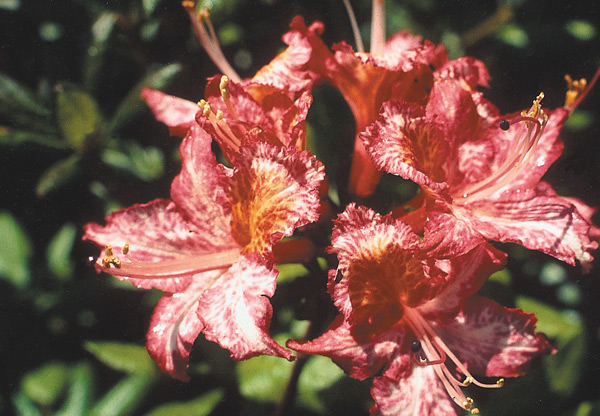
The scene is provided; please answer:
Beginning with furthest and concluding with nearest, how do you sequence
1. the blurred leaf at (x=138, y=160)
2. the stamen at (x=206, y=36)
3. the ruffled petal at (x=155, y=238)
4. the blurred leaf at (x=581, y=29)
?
the blurred leaf at (x=581, y=29), the blurred leaf at (x=138, y=160), the stamen at (x=206, y=36), the ruffled petal at (x=155, y=238)

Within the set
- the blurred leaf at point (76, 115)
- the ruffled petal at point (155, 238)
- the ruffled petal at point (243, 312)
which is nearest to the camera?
the ruffled petal at point (243, 312)

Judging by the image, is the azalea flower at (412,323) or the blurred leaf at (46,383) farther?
the blurred leaf at (46,383)

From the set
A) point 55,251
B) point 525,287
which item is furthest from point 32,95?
point 525,287

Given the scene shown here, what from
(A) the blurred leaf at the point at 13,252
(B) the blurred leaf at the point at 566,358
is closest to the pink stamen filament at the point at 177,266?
(A) the blurred leaf at the point at 13,252

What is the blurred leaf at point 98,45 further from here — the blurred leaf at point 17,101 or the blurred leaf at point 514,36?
the blurred leaf at point 514,36

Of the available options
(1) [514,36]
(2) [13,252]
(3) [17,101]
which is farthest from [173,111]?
(1) [514,36]

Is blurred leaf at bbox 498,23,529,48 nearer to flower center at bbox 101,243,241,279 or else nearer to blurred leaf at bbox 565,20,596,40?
blurred leaf at bbox 565,20,596,40
